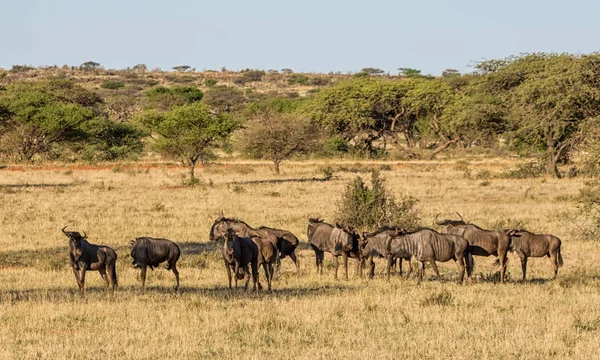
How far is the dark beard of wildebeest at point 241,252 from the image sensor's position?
1269cm

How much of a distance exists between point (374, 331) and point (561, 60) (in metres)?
35.5

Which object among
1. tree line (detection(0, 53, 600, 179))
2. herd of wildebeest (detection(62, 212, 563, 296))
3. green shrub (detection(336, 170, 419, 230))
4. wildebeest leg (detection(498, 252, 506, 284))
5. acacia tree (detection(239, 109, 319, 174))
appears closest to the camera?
herd of wildebeest (detection(62, 212, 563, 296))

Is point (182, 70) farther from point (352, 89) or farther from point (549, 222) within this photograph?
point (549, 222)

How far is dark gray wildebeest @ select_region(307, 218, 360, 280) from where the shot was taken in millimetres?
15094

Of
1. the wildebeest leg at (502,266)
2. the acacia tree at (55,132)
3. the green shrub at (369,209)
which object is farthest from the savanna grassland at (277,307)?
the acacia tree at (55,132)

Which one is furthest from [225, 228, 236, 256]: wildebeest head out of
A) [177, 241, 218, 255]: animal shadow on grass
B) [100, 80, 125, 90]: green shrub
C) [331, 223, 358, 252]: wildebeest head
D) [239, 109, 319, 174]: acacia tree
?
[100, 80, 125, 90]: green shrub

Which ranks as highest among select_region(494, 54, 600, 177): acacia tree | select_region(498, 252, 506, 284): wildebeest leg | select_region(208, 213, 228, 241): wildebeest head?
select_region(494, 54, 600, 177): acacia tree

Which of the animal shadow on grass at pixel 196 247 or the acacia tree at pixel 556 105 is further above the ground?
the acacia tree at pixel 556 105

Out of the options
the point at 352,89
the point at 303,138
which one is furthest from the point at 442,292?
the point at 352,89

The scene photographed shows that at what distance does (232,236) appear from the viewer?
12.6 m

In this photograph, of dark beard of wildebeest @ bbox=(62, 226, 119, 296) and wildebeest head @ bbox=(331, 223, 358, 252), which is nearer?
dark beard of wildebeest @ bbox=(62, 226, 119, 296)

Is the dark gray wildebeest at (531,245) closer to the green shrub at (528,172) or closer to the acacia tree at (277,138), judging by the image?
the green shrub at (528,172)

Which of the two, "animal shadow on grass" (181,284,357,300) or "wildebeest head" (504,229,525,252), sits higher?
"wildebeest head" (504,229,525,252)

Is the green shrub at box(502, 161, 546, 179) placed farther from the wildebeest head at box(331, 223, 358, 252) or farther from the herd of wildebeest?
the wildebeest head at box(331, 223, 358, 252)
